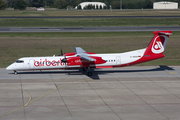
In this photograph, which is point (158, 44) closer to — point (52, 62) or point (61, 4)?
point (52, 62)

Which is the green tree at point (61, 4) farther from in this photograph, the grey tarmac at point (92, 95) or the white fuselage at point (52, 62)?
the white fuselage at point (52, 62)

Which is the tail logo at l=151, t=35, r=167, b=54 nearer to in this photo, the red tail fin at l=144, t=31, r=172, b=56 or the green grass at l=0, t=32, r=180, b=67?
the red tail fin at l=144, t=31, r=172, b=56

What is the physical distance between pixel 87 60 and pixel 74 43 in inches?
905

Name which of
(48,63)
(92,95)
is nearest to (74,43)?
(48,63)

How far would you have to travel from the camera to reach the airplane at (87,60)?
3238cm

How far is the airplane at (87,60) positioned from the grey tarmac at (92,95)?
1.24 meters

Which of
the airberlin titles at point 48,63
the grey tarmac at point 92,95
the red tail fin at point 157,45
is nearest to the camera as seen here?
the grey tarmac at point 92,95

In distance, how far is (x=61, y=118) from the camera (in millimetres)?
19047

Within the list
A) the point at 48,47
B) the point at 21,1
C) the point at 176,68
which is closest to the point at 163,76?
the point at 176,68

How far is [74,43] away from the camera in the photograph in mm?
55031

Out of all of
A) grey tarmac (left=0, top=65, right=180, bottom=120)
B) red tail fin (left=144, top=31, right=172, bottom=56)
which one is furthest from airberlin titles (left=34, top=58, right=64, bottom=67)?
red tail fin (left=144, top=31, right=172, bottom=56)

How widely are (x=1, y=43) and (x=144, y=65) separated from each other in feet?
103

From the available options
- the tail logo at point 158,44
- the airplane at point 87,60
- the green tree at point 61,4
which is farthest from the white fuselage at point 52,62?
the green tree at point 61,4

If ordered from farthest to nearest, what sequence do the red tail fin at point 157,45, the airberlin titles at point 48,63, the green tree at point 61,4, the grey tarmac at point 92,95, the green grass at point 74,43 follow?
the green tree at point 61,4 → the green grass at point 74,43 → the red tail fin at point 157,45 → the airberlin titles at point 48,63 → the grey tarmac at point 92,95
